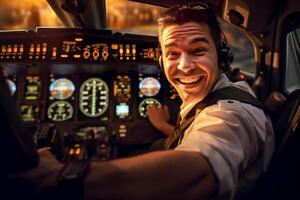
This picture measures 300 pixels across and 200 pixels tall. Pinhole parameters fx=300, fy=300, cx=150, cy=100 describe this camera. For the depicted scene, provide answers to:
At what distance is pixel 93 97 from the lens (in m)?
2.47

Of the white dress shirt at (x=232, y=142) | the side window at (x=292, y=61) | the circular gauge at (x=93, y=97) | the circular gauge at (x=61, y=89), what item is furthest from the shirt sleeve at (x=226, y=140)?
the circular gauge at (x=61, y=89)

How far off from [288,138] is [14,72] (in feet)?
7.11

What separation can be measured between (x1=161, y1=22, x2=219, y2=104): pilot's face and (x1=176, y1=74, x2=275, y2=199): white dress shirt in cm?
21

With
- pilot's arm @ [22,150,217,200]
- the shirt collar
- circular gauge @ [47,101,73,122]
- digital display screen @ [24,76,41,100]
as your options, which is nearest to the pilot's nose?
the shirt collar

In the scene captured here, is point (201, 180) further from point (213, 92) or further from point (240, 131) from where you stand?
point (213, 92)

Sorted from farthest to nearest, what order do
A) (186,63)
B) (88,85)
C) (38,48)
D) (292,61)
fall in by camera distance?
(88,85)
(38,48)
(292,61)
(186,63)

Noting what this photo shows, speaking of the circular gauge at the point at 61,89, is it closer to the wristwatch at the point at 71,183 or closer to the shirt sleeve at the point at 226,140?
the shirt sleeve at the point at 226,140

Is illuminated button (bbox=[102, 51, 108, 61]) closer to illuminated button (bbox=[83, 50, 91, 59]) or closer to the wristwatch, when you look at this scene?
illuminated button (bbox=[83, 50, 91, 59])

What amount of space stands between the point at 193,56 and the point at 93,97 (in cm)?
144

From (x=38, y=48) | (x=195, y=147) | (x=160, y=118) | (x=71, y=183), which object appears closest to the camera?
(x=71, y=183)

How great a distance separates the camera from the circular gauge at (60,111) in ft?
7.91

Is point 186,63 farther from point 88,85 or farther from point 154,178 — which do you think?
point 88,85

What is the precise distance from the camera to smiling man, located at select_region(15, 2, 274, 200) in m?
0.64

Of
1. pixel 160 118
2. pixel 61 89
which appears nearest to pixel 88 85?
pixel 61 89
